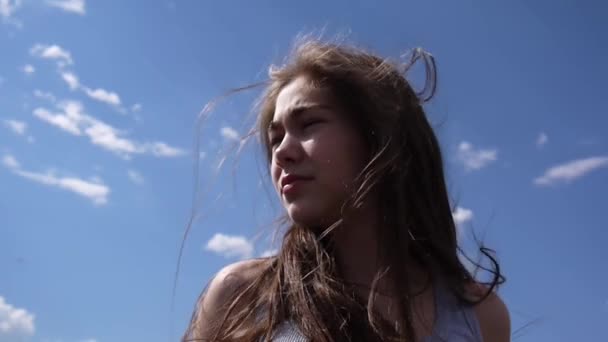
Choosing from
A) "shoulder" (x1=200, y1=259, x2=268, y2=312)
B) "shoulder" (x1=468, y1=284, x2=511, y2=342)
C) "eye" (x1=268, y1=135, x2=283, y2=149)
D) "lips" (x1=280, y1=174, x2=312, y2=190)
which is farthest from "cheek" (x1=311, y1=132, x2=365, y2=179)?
"shoulder" (x1=468, y1=284, x2=511, y2=342)

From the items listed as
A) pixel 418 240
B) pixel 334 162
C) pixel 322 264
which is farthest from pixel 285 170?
pixel 418 240

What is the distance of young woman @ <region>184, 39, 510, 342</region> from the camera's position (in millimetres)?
2906

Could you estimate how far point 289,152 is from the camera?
3006 millimetres

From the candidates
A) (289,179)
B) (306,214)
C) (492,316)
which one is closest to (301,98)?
(289,179)

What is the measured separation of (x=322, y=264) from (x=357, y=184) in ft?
1.26

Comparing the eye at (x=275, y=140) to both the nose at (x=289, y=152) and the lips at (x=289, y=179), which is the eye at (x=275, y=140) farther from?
the lips at (x=289, y=179)

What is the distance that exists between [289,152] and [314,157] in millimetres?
116

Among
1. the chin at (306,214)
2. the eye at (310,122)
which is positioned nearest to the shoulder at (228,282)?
the chin at (306,214)

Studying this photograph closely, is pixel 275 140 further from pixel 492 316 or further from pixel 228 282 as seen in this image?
pixel 492 316

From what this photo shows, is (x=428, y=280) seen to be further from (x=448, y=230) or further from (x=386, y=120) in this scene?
(x=386, y=120)

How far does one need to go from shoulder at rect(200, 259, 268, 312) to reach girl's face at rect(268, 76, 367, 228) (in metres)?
0.37

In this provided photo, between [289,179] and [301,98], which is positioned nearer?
[289,179]

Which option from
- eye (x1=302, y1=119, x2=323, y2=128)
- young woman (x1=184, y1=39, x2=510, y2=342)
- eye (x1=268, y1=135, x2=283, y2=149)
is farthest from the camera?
eye (x1=268, y1=135, x2=283, y2=149)

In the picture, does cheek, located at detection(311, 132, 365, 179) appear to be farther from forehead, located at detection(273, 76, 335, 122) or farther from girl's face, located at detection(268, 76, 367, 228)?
forehead, located at detection(273, 76, 335, 122)
